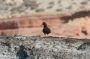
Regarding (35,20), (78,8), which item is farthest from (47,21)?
(78,8)

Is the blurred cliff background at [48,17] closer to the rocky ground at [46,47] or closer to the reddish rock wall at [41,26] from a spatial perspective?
the reddish rock wall at [41,26]

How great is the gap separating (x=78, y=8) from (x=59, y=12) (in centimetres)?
19

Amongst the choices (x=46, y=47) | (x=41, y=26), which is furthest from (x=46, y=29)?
(x=46, y=47)

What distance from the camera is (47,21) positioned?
2.94 m

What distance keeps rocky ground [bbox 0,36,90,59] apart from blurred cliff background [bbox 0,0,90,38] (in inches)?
6.6

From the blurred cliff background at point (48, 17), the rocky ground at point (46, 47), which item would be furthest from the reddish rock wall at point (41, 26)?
the rocky ground at point (46, 47)

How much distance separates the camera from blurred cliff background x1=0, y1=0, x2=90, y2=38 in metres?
2.77

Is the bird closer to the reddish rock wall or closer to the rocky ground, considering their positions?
the reddish rock wall

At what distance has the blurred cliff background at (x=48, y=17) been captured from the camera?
9.10 ft

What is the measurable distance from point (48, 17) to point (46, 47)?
1.46 ft

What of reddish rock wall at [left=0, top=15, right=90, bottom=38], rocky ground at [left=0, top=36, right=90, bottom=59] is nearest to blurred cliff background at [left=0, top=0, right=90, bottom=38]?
reddish rock wall at [left=0, top=15, right=90, bottom=38]

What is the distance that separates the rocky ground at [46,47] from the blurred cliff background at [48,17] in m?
0.17

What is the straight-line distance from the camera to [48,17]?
2.94 metres

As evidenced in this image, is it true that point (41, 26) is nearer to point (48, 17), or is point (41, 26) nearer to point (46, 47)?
point (48, 17)
